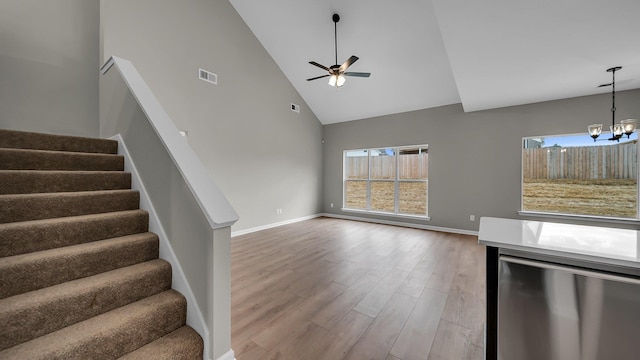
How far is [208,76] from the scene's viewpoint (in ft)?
13.9

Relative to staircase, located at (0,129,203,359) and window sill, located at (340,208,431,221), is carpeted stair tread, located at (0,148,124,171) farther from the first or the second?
window sill, located at (340,208,431,221)

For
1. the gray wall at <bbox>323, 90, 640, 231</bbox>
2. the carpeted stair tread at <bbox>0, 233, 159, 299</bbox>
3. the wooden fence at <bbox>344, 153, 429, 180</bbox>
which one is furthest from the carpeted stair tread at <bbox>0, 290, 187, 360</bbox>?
the wooden fence at <bbox>344, 153, 429, 180</bbox>

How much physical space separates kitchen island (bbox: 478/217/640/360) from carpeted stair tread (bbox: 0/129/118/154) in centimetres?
353

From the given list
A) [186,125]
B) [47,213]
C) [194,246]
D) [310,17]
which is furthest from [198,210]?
[310,17]

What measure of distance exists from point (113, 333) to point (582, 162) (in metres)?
6.59

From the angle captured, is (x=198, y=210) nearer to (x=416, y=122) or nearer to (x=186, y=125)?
(x=186, y=125)

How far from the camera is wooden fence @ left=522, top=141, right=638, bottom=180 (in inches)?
148

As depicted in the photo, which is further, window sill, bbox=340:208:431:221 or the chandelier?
window sill, bbox=340:208:431:221

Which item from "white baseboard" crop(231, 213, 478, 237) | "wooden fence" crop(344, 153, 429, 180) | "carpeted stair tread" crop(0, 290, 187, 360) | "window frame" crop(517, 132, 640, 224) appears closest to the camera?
"carpeted stair tread" crop(0, 290, 187, 360)

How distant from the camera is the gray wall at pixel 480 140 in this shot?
4.00m

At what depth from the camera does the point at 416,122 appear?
5535mm

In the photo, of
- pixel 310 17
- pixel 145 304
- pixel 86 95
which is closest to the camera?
pixel 145 304

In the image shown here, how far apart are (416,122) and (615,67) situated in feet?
9.78

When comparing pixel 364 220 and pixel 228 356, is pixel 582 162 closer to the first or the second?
pixel 364 220
